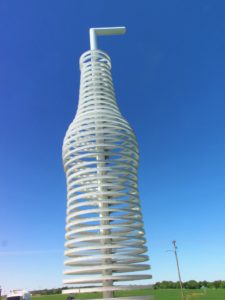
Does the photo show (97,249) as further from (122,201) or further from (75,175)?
(75,175)

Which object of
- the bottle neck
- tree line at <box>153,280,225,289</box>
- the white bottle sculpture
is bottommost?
tree line at <box>153,280,225,289</box>

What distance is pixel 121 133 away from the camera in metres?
16.2

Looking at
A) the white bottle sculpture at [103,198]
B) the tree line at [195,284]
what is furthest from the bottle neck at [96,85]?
the tree line at [195,284]

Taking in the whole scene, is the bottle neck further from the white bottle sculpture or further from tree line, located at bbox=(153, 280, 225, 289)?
tree line, located at bbox=(153, 280, 225, 289)

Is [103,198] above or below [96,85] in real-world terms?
below

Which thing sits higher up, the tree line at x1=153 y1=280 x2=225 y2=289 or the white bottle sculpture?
the white bottle sculpture

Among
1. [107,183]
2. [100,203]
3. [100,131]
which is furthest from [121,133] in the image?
[100,203]

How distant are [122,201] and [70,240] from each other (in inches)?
117

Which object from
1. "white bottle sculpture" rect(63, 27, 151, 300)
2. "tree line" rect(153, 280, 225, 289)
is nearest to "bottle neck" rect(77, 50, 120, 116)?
"white bottle sculpture" rect(63, 27, 151, 300)

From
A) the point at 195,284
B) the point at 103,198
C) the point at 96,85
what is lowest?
the point at 195,284

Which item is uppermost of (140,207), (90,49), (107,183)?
(90,49)

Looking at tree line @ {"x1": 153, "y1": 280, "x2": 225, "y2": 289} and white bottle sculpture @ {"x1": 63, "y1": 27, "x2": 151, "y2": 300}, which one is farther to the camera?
tree line @ {"x1": 153, "y1": 280, "x2": 225, "y2": 289}

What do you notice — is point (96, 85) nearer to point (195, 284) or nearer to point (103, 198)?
point (103, 198)

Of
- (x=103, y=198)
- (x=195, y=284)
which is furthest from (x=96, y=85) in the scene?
(x=195, y=284)
